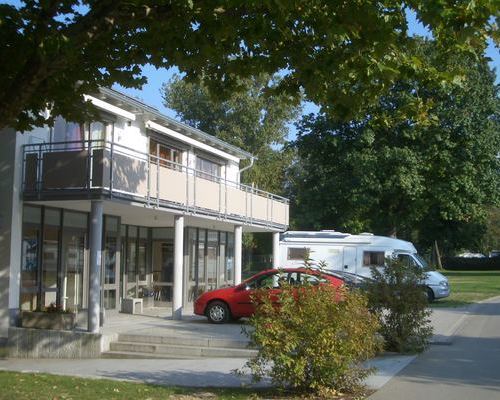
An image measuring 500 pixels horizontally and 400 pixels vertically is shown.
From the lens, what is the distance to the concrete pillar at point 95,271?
14.8 meters

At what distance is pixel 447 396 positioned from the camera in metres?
9.25

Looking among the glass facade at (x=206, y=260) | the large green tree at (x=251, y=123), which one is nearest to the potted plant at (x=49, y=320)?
the glass facade at (x=206, y=260)

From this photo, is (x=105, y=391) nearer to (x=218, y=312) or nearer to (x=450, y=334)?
(x=218, y=312)

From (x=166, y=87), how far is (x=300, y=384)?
4875cm

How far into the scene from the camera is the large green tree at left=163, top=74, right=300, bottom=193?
49.3 metres

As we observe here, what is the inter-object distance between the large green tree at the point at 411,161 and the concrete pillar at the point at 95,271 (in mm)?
17806

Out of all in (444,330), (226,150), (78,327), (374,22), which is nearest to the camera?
(374,22)

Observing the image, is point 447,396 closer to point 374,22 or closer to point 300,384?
point 300,384

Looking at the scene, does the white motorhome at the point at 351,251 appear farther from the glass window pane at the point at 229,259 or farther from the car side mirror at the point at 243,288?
the car side mirror at the point at 243,288

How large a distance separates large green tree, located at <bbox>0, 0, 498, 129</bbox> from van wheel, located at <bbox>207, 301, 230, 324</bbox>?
9.07 metres

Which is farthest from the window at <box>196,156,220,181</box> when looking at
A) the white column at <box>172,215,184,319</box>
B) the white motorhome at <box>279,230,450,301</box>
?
the white column at <box>172,215,184,319</box>

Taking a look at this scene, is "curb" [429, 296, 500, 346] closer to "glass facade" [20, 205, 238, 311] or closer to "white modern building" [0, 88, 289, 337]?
"white modern building" [0, 88, 289, 337]

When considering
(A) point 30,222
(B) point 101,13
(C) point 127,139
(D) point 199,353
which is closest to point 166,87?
(C) point 127,139

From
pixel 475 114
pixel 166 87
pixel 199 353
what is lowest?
pixel 199 353
